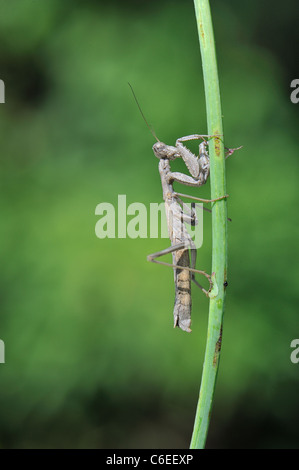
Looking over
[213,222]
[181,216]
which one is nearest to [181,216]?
[181,216]

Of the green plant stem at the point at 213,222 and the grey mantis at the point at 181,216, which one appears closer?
the green plant stem at the point at 213,222

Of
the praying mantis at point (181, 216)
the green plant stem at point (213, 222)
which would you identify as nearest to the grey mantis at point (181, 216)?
the praying mantis at point (181, 216)

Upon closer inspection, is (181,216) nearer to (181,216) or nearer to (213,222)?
(181,216)

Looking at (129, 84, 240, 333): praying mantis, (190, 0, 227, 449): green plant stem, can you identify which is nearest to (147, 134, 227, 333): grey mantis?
(129, 84, 240, 333): praying mantis

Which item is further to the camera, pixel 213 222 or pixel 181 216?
pixel 181 216

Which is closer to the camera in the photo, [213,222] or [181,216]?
[213,222]

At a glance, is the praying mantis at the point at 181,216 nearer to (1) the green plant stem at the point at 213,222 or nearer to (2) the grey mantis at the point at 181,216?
(2) the grey mantis at the point at 181,216

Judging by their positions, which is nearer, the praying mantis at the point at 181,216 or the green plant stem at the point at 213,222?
the green plant stem at the point at 213,222
